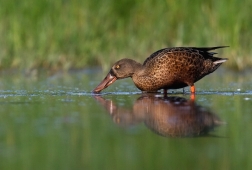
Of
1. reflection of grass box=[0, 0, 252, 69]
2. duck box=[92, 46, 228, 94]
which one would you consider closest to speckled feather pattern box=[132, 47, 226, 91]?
duck box=[92, 46, 228, 94]

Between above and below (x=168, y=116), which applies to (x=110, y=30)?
above

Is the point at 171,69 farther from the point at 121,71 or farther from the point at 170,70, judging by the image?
the point at 121,71

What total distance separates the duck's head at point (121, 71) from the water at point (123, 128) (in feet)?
0.46

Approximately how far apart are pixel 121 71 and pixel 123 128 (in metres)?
2.99

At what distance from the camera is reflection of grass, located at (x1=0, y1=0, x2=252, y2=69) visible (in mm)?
11523

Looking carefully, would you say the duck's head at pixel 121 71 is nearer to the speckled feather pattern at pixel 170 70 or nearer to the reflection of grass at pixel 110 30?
the speckled feather pattern at pixel 170 70

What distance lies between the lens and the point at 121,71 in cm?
884

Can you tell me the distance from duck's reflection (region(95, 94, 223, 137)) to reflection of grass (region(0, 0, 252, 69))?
393 centimetres

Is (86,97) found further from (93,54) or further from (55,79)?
(93,54)

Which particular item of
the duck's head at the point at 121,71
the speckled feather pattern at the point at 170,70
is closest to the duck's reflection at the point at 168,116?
the speckled feather pattern at the point at 170,70

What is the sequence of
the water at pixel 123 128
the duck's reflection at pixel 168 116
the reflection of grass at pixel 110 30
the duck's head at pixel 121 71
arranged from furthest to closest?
the reflection of grass at pixel 110 30 < the duck's head at pixel 121 71 < the duck's reflection at pixel 168 116 < the water at pixel 123 128

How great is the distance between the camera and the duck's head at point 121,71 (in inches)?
343

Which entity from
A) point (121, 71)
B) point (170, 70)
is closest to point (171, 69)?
point (170, 70)

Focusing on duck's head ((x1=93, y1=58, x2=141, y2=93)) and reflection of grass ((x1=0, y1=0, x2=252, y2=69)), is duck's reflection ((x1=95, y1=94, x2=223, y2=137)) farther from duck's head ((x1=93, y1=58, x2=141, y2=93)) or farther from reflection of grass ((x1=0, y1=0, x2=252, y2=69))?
reflection of grass ((x1=0, y1=0, x2=252, y2=69))
